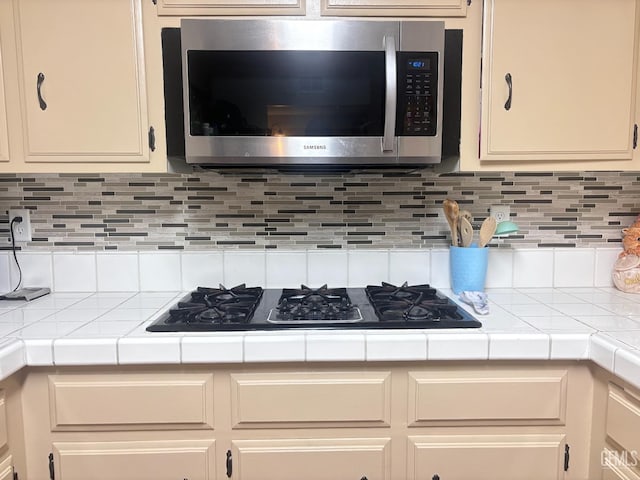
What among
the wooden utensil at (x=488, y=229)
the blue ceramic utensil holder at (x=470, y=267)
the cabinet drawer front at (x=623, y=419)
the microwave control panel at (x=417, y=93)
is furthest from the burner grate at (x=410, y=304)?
the microwave control panel at (x=417, y=93)

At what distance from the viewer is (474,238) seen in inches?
63.1

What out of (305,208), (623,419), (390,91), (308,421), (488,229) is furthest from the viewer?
(305,208)

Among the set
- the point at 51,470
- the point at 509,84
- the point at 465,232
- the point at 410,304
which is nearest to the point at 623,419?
the point at 410,304

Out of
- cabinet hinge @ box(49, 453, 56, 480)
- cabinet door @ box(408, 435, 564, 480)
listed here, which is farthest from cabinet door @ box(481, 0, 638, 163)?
cabinet hinge @ box(49, 453, 56, 480)

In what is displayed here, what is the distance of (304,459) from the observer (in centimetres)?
107

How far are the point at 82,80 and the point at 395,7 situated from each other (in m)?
0.96

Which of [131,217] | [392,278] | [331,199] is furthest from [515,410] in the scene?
[131,217]

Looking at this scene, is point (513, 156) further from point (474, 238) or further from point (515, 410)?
point (515, 410)

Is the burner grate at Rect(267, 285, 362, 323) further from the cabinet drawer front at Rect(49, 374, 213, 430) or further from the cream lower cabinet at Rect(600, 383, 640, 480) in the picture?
the cream lower cabinet at Rect(600, 383, 640, 480)

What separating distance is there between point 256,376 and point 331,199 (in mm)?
745

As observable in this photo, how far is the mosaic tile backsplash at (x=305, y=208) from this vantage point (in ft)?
5.09

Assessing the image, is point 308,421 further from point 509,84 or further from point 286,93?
point 509,84

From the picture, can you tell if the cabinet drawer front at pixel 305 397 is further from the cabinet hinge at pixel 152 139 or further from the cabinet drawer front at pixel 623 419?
the cabinet hinge at pixel 152 139

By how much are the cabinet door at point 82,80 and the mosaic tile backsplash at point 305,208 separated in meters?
0.29
